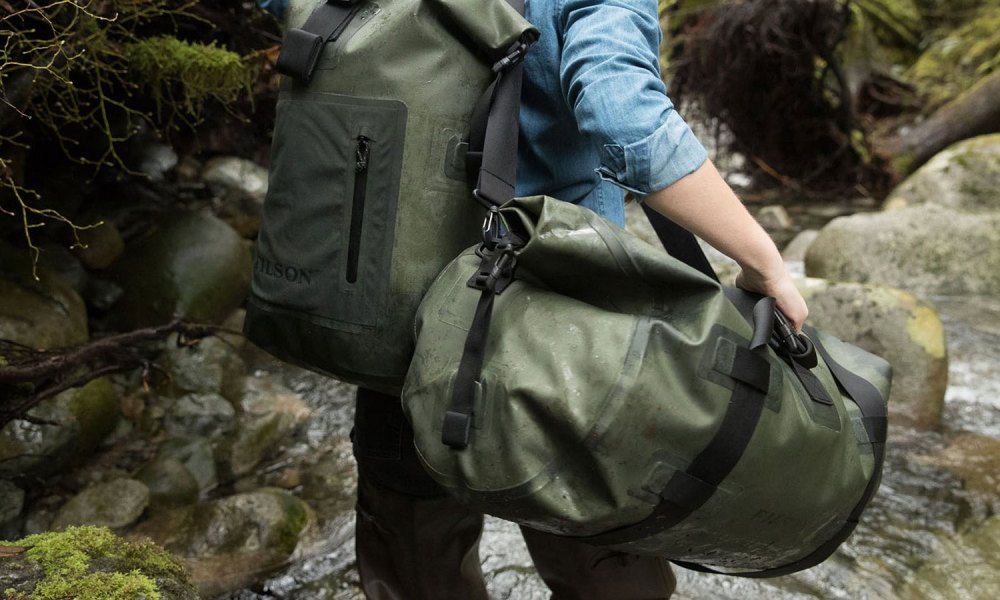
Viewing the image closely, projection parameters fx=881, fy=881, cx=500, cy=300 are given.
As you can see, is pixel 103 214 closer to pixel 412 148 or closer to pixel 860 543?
pixel 412 148

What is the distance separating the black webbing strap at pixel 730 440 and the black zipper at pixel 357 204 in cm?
70

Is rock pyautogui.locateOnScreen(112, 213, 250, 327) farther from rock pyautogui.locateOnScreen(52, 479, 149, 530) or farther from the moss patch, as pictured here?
rock pyautogui.locateOnScreen(52, 479, 149, 530)

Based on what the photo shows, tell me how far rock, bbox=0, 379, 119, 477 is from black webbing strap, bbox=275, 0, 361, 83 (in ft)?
6.27

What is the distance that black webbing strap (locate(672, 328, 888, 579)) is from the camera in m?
1.67

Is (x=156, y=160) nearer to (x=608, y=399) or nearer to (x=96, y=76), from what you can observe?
(x=96, y=76)

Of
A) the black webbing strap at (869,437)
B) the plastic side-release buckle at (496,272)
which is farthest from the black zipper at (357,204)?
the black webbing strap at (869,437)

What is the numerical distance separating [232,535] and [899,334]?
345 centimetres

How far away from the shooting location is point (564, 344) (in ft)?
4.67

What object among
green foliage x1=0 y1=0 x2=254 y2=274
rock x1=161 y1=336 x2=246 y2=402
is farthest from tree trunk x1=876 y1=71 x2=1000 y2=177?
green foliage x1=0 y1=0 x2=254 y2=274

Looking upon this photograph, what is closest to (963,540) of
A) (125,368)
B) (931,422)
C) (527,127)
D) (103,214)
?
(931,422)

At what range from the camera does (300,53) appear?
66.1 inches

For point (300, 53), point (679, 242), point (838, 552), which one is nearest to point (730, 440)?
point (679, 242)

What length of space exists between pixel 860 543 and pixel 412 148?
268 cm

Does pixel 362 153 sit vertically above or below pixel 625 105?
below
